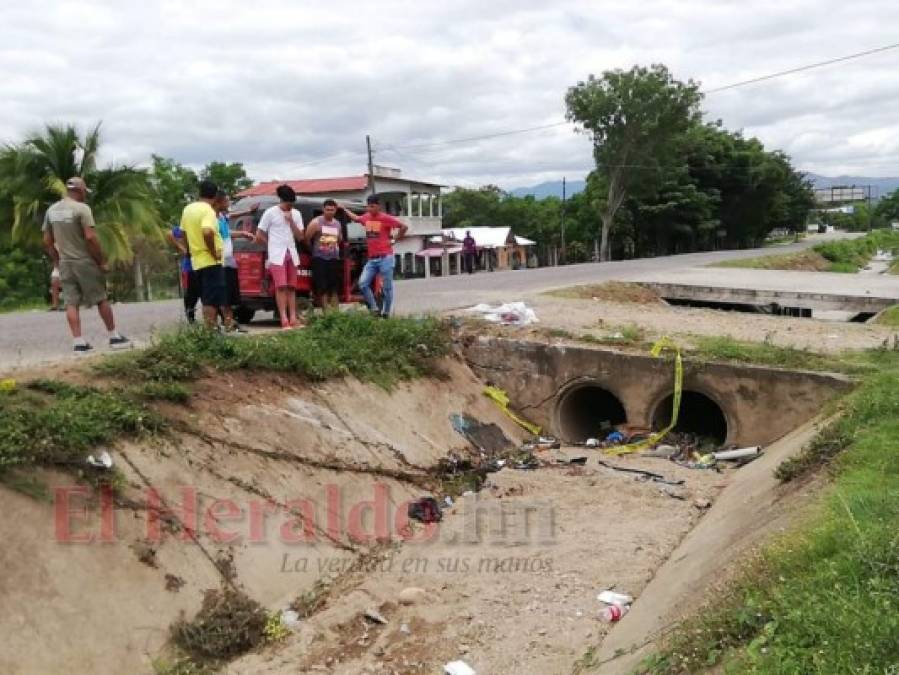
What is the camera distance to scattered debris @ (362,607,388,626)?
537 cm

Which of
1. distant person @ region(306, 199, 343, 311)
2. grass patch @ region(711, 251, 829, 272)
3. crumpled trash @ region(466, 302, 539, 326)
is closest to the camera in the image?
distant person @ region(306, 199, 343, 311)

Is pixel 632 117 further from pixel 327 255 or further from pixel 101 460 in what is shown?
pixel 101 460

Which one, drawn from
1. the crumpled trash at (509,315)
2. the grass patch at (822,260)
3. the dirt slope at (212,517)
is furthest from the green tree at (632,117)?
the dirt slope at (212,517)

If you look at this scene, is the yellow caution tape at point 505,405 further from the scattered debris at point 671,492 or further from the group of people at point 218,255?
the scattered debris at point 671,492

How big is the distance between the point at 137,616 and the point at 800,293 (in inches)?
621

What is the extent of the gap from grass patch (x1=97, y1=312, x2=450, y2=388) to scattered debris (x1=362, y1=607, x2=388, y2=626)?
2417 mm

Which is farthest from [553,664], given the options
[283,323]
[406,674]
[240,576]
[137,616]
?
[283,323]

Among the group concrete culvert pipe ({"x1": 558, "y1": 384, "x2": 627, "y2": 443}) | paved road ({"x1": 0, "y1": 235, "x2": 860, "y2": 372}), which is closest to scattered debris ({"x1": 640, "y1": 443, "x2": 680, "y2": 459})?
concrete culvert pipe ({"x1": 558, "y1": 384, "x2": 627, "y2": 443})

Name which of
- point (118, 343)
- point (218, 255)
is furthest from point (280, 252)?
point (118, 343)

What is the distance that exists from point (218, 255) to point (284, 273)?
1067 millimetres

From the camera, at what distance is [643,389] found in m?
9.90

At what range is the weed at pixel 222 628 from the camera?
468cm

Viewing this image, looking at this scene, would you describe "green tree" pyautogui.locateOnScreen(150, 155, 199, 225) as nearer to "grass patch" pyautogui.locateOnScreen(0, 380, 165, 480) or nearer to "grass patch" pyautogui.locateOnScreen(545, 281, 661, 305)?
"grass patch" pyautogui.locateOnScreen(545, 281, 661, 305)

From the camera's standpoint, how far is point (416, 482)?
7.64 meters
